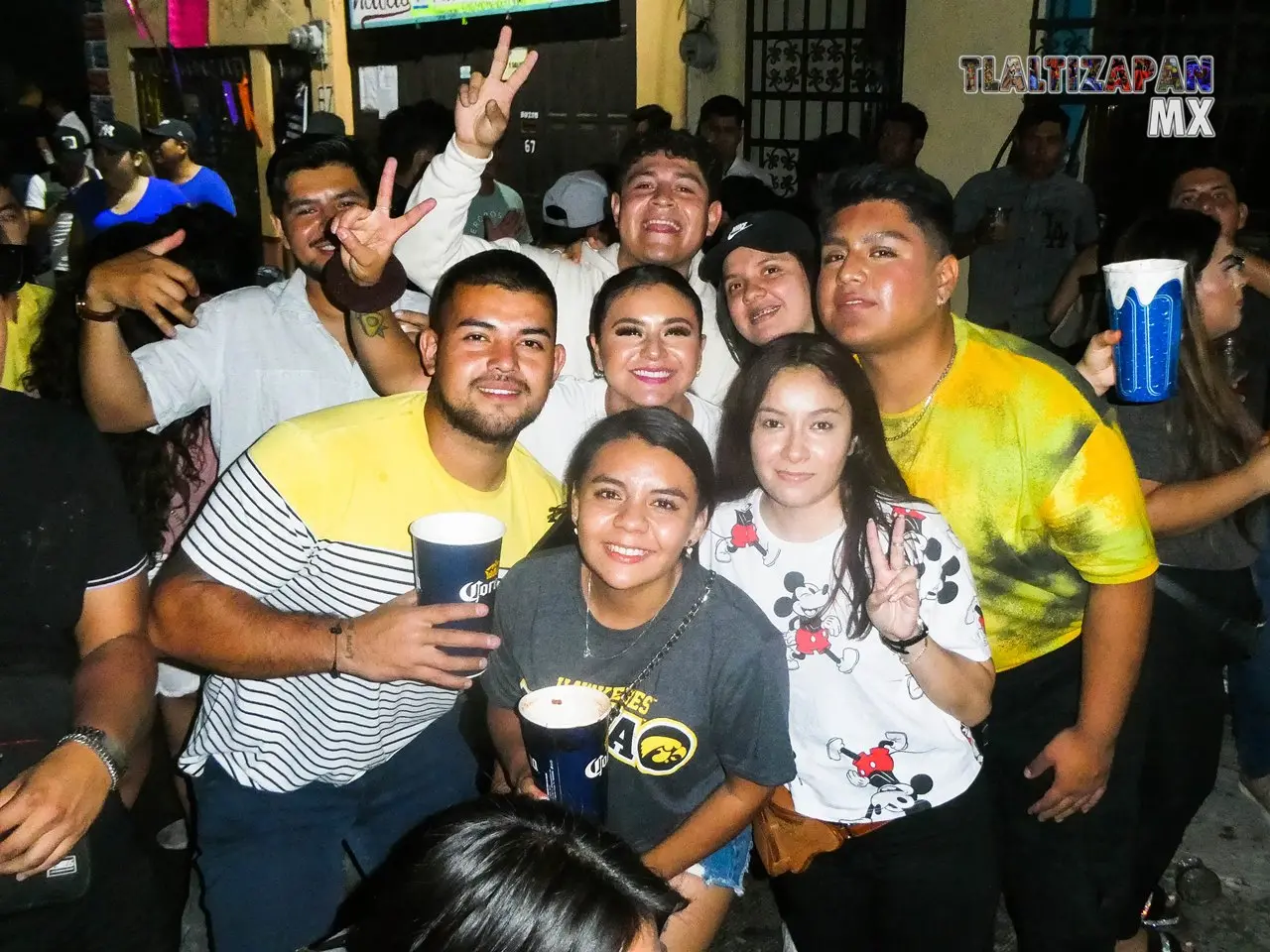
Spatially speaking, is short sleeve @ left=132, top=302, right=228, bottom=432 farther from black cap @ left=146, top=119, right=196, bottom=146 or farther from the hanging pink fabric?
the hanging pink fabric

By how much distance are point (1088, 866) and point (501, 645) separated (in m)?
→ 1.70

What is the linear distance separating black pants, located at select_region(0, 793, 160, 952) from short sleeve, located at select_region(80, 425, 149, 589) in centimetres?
42

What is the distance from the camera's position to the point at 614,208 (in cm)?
412

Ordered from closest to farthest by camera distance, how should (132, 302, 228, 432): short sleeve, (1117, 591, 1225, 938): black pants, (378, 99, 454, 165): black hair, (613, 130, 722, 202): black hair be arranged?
(1117, 591, 1225, 938): black pants < (132, 302, 228, 432): short sleeve < (613, 130, 722, 202): black hair < (378, 99, 454, 165): black hair

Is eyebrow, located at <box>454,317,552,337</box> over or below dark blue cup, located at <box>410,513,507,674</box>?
over

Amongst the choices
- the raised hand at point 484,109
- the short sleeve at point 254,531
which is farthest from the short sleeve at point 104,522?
the raised hand at point 484,109

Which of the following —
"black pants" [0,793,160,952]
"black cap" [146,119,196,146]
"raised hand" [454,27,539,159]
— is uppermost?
"black cap" [146,119,196,146]

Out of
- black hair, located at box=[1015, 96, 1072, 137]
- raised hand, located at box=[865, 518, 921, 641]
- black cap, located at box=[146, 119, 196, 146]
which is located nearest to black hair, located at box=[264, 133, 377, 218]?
raised hand, located at box=[865, 518, 921, 641]

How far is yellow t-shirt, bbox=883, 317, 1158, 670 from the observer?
254 cm

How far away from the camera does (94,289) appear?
2.84 m

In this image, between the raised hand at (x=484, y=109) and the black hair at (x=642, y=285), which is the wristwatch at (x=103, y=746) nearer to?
the black hair at (x=642, y=285)

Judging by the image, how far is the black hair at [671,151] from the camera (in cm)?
386

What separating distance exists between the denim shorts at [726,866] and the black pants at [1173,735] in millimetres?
1246

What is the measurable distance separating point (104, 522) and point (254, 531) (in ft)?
1.57
